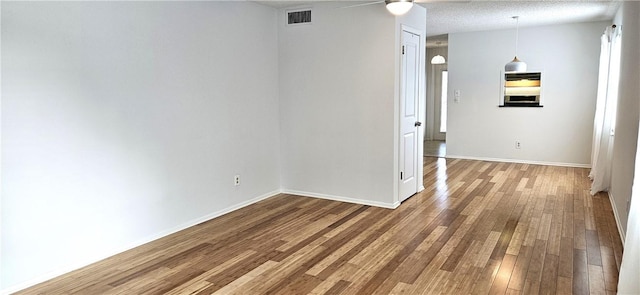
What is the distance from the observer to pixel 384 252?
3434 millimetres

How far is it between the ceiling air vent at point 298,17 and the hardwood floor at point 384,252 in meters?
2.07

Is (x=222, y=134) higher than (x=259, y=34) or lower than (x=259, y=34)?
lower

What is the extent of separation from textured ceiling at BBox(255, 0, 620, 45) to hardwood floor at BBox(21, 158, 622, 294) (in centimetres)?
227

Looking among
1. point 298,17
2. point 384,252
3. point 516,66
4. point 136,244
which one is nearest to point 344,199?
point 384,252

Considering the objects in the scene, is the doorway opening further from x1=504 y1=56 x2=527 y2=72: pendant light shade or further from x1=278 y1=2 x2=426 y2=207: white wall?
x1=278 y1=2 x2=426 y2=207: white wall

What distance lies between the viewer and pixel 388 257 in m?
3.33

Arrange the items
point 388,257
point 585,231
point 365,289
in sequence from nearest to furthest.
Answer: point 365,289 < point 388,257 < point 585,231

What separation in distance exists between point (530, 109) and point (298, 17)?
4.53 m

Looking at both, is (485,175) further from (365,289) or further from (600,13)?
(365,289)

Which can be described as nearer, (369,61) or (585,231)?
(585,231)

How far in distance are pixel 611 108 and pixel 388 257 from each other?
3612 millimetres

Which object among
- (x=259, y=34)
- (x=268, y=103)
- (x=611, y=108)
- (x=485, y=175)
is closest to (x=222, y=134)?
(x=268, y=103)

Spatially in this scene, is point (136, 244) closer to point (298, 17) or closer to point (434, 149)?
point (298, 17)

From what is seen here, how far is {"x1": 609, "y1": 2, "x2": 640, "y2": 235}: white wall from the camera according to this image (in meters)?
3.38
